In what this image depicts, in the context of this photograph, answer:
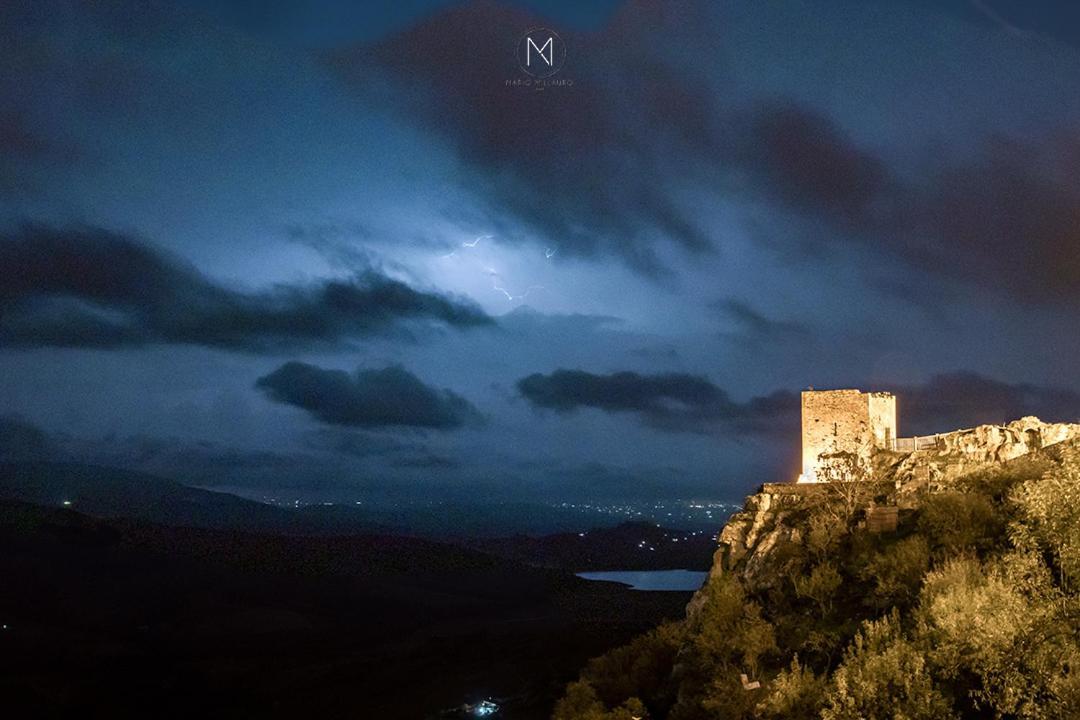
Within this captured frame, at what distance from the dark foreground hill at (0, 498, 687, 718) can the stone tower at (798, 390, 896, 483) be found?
22.8 metres

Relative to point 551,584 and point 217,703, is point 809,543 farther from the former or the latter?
point 551,584

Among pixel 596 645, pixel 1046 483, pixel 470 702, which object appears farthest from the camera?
pixel 596 645

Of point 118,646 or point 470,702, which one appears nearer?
point 470,702

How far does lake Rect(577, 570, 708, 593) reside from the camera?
14026 centimetres

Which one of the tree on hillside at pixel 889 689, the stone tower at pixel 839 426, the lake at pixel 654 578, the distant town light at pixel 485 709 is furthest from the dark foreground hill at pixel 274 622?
the tree on hillside at pixel 889 689

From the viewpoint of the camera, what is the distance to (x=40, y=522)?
131 meters

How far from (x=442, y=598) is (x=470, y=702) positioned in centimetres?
6264

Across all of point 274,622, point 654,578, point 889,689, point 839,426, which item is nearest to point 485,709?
point 839,426

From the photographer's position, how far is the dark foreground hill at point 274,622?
2467 inches

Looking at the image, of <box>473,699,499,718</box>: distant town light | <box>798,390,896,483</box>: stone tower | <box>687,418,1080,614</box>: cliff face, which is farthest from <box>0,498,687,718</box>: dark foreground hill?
<box>798,390,896,483</box>: stone tower

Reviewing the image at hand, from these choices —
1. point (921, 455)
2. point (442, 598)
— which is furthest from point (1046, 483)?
point (442, 598)

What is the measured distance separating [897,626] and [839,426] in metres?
14.9

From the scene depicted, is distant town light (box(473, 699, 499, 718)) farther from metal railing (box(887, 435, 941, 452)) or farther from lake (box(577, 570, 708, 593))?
lake (box(577, 570, 708, 593))

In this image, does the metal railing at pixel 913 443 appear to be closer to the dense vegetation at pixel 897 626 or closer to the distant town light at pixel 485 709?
the dense vegetation at pixel 897 626
